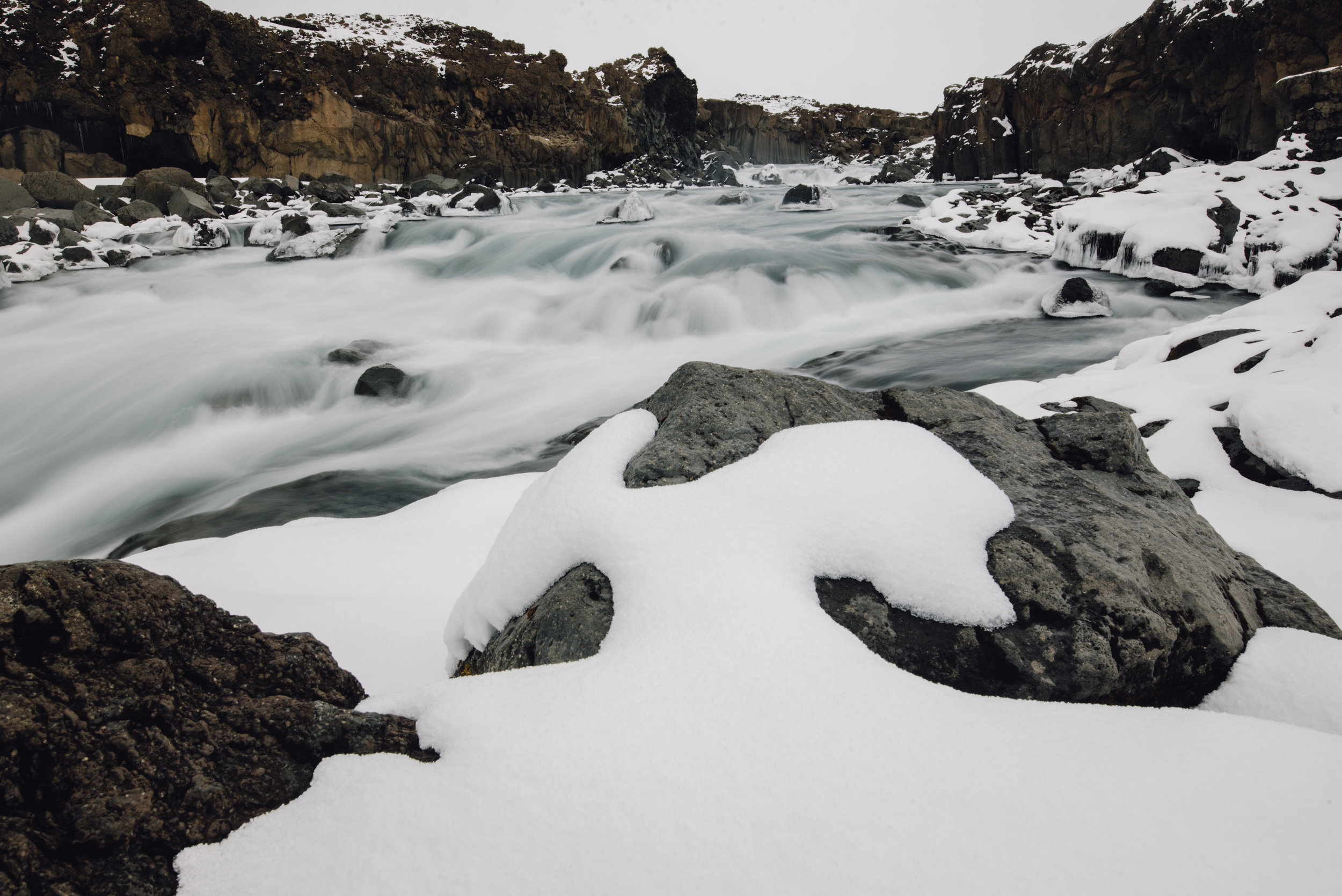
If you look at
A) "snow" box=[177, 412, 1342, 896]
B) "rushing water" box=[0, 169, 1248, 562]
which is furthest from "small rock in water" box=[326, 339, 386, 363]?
"snow" box=[177, 412, 1342, 896]

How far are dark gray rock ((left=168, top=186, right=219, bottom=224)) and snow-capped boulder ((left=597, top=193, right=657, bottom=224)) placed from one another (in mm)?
9676

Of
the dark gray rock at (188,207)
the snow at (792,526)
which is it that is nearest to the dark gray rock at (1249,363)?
the snow at (792,526)

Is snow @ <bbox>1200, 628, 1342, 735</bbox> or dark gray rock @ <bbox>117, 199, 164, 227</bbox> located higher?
dark gray rock @ <bbox>117, 199, 164, 227</bbox>

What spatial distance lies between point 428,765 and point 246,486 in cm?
501

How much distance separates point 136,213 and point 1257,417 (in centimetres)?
2000

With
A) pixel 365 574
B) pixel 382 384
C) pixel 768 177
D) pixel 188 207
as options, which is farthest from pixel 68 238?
pixel 768 177

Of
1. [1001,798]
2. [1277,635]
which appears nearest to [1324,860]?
[1001,798]

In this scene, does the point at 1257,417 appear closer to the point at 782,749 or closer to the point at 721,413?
the point at 721,413

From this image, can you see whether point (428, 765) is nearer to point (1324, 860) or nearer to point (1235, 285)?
point (1324, 860)

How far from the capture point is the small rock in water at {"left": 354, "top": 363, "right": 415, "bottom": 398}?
271 inches

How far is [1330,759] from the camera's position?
1.23 m

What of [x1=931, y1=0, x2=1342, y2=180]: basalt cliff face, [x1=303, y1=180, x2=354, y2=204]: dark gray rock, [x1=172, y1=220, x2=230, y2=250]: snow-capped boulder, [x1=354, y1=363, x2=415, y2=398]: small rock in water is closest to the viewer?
[x1=354, y1=363, x2=415, y2=398]: small rock in water

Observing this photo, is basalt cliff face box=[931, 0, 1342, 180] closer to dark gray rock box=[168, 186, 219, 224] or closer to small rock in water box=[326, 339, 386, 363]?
small rock in water box=[326, 339, 386, 363]

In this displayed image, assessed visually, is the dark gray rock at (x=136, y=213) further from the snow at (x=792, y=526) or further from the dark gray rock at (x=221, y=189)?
the snow at (x=792, y=526)
